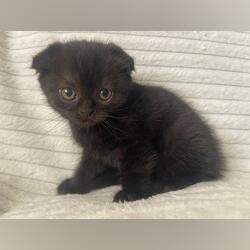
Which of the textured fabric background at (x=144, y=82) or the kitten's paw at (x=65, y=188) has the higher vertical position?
the textured fabric background at (x=144, y=82)

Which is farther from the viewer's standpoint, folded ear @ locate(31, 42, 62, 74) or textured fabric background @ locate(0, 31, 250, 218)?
textured fabric background @ locate(0, 31, 250, 218)

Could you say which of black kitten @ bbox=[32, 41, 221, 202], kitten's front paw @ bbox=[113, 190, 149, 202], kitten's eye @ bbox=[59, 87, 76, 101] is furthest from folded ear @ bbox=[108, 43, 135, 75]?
kitten's front paw @ bbox=[113, 190, 149, 202]

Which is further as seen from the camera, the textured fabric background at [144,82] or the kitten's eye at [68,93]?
the textured fabric background at [144,82]

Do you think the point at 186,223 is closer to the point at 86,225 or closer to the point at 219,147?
the point at 86,225

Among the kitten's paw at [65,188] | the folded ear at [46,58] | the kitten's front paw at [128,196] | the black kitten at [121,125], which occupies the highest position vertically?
the folded ear at [46,58]

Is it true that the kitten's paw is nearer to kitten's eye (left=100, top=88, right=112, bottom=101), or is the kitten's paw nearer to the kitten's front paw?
the kitten's front paw

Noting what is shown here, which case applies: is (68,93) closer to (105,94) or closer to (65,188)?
(105,94)

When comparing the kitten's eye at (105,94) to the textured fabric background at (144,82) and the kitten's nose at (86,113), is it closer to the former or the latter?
the kitten's nose at (86,113)

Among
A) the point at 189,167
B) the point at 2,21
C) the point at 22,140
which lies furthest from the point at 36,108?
the point at 189,167

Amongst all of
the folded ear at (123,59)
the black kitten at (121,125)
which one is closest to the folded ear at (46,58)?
the black kitten at (121,125)
